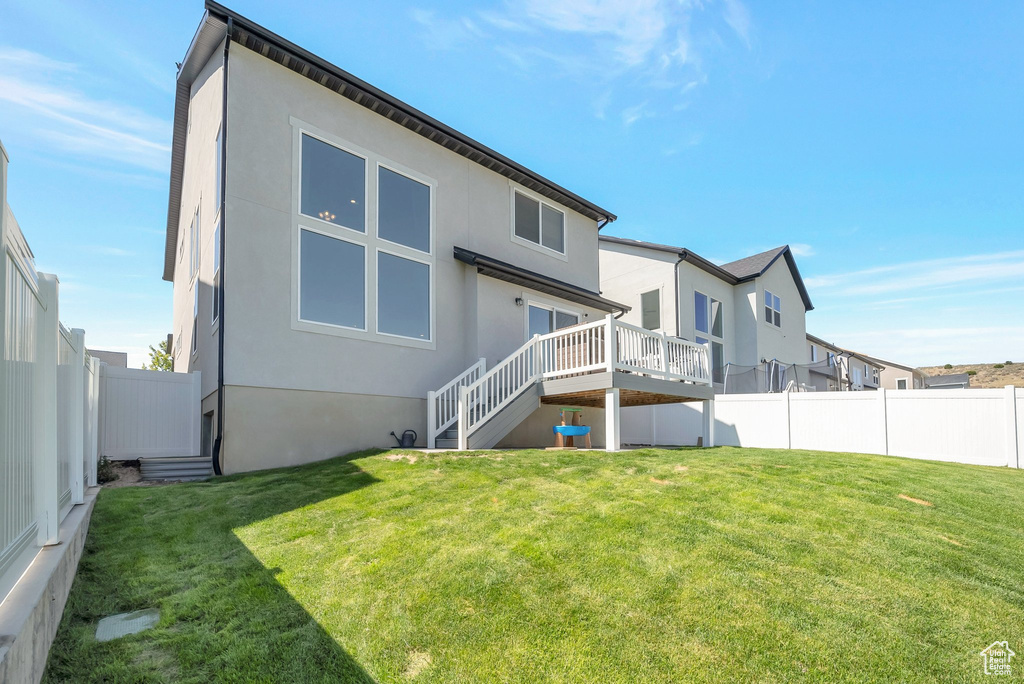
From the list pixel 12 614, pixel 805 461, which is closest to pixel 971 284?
pixel 805 461

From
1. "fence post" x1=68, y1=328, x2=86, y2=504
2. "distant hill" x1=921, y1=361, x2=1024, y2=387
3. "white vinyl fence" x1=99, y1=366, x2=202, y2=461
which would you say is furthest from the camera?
"distant hill" x1=921, y1=361, x2=1024, y2=387

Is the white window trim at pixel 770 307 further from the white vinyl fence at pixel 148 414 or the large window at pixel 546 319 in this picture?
the white vinyl fence at pixel 148 414

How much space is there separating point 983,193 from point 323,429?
21.8 metres

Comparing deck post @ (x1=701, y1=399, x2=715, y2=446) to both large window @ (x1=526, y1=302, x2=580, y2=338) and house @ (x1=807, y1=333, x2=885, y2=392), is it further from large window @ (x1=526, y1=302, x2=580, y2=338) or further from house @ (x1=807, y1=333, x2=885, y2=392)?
house @ (x1=807, y1=333, x2=885, y2=392)

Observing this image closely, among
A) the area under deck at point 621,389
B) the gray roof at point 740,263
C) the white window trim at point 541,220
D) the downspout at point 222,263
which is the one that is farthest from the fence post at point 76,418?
the gray roof at point 740,263

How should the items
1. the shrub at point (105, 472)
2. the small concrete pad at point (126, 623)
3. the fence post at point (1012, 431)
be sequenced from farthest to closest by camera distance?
the fence post at point (1012, 431), the shrub at point (105, 472), the small concrete pad at point (126, 623)

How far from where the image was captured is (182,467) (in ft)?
29.3

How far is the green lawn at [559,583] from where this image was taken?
3.05m

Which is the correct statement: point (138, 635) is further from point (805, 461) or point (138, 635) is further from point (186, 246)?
point (186, 246)

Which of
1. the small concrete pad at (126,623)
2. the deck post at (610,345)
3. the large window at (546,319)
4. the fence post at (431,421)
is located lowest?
the small concrete pad at (126,623)

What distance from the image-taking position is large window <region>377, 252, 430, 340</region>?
35.3ft

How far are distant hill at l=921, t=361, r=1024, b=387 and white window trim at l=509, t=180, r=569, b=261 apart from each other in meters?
40.5

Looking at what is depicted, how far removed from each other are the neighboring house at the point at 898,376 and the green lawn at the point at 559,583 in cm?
3539

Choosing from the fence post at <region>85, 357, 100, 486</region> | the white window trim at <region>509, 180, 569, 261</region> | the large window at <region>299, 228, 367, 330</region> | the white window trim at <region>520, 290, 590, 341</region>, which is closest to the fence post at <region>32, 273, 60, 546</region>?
the fence post at <region>85, 357, 100, 486</region>
